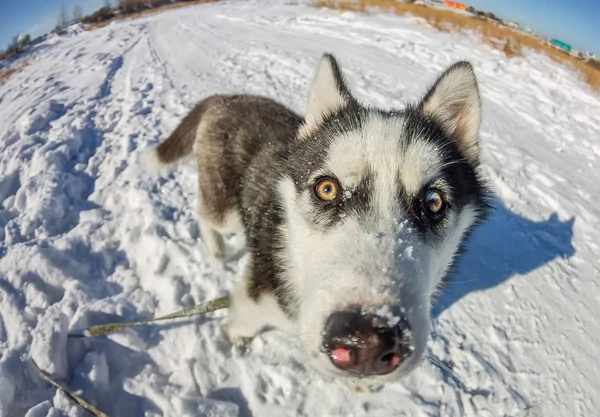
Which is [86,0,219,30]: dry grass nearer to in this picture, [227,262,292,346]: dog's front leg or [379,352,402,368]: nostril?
[227,262,292,346]: dog's front leg

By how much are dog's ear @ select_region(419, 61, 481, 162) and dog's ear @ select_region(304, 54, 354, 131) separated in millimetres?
490

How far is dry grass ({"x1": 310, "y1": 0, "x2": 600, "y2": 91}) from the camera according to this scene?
24.9ft

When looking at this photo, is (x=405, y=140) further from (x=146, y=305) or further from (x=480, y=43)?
(x=480, y=43)

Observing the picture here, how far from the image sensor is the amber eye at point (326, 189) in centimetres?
187

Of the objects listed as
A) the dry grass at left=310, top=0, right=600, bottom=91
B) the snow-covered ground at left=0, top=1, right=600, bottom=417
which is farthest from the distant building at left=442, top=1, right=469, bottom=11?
the snow-covered ground at left=0, top=1, right=600, bottom=417

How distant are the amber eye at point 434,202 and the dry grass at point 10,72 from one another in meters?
8.63

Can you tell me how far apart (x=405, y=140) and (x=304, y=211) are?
2.06ft

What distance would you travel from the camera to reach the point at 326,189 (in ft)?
6.23

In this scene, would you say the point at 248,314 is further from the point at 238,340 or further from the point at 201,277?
the point at 201,277

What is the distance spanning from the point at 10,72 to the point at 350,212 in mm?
9082

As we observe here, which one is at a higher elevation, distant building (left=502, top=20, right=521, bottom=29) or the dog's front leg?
distant building (left=502, top=20, right=521, bottom=29)

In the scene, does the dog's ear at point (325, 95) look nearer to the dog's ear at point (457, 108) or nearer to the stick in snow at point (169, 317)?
the dog's ear at point (457, 108)

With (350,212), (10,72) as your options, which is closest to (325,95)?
(350,212)

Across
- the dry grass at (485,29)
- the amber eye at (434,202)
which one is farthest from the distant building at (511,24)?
the amber eye at (434,202)
